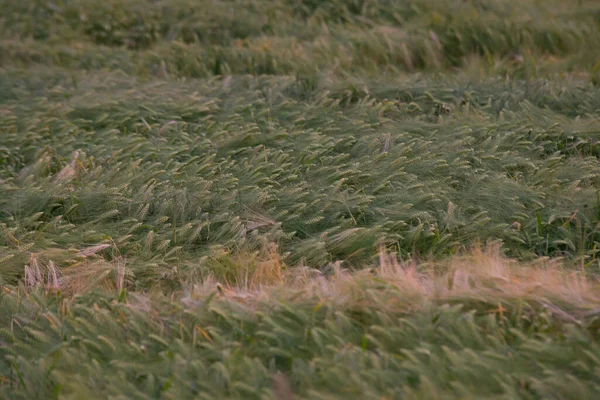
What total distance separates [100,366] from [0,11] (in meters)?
5.53

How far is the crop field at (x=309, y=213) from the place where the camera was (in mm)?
2475

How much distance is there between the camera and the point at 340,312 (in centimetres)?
260

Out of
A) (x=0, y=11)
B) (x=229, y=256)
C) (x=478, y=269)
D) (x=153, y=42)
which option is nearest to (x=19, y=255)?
(x=229, y=256)

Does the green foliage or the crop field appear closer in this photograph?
the green foliage

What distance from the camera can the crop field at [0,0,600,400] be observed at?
97.4 inches

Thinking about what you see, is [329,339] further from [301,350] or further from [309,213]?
[309,213]

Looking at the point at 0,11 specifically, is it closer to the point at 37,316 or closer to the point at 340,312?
the point at 37,316

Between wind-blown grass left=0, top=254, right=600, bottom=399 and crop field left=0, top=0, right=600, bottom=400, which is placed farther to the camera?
crop field left=0, top=0, right=600, bottom=400

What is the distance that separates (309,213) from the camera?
3564 mm

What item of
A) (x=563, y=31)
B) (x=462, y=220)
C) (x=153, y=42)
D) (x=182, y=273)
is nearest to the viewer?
(x=182, y=273)

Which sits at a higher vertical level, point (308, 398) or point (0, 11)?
point (0, 11)

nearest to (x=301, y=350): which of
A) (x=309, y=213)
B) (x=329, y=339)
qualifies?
(x=329, y=339)

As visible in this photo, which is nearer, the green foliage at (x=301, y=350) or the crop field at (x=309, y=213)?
the green foliage at (x=301, y=350)

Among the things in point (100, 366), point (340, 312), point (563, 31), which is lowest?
point (100, 366)
